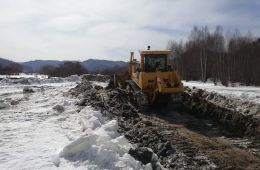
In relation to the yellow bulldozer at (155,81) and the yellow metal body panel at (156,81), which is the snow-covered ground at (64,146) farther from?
the yellow metal body panel at (156,81)

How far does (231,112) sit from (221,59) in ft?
127

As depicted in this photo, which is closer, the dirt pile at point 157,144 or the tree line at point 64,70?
the dirt pile at point 157,144

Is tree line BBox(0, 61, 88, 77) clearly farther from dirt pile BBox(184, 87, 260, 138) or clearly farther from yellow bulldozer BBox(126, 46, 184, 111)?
dirt pile BBox(184, 87, 260, 138)

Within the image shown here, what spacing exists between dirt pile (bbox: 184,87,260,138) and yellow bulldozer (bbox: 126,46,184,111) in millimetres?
1139

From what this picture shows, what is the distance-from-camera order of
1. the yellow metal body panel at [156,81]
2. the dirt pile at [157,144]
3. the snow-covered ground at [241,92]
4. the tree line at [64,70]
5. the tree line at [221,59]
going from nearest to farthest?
the dirt pile at [157,144], the yellow metal body panel at [156,81], the snow-covered ground at [241,92], the tree line at [221,59], the tree line at [64,70]

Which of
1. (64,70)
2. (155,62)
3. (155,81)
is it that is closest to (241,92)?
(155,62)

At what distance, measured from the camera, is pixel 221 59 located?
52312mm

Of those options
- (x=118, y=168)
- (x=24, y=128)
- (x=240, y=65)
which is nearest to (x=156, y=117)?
(x=24, y=128)

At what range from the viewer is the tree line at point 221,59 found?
152 ft

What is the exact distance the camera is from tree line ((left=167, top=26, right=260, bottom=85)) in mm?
46375

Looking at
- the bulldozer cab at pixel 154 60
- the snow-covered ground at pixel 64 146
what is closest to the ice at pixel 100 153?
the snow-covered ground at pixel 64 146

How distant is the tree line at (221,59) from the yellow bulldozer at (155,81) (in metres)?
22.2

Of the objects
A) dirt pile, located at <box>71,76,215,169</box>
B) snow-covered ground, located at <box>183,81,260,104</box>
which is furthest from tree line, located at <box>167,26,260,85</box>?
dirt pile, located at <box>71,76,215,169</box>

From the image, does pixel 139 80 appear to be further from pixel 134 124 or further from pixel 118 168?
pixel 118 168
